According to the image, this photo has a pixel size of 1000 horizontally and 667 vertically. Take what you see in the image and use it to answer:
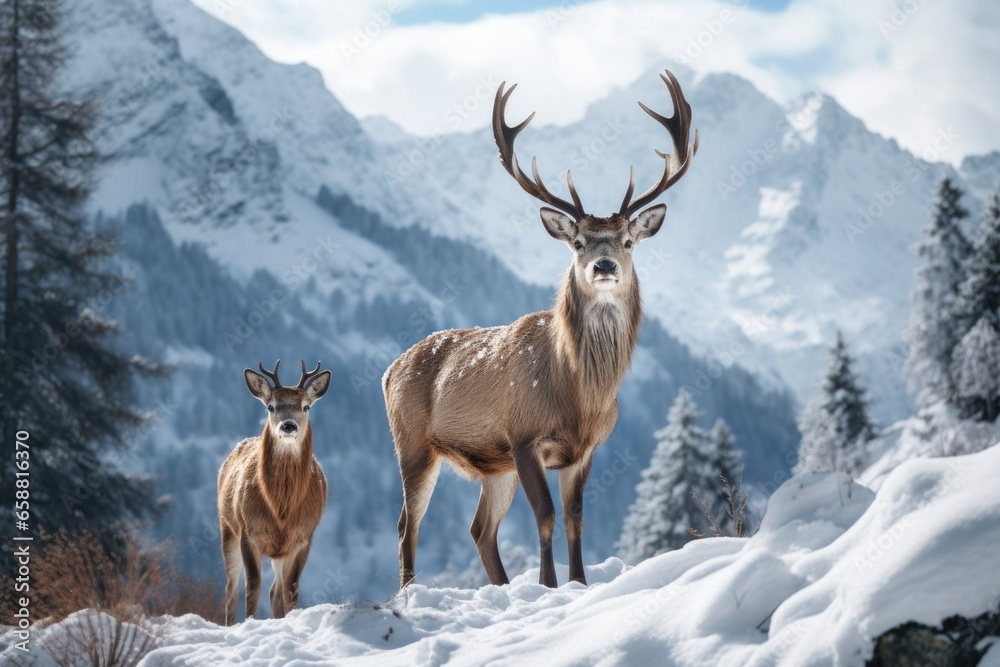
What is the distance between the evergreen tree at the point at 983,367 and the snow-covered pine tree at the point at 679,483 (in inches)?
309

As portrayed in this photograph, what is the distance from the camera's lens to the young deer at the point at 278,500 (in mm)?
9305

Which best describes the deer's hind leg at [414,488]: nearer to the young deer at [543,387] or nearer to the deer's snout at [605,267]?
the young deer at [543,387]

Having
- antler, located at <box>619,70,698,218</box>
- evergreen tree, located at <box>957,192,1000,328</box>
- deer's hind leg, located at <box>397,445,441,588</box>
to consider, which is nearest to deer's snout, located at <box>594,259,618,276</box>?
antler, located at <box>619,70,698,218</box>

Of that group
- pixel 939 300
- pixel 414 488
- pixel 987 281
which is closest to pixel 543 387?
pixel 414 488

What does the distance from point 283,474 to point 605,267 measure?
11.7 ft

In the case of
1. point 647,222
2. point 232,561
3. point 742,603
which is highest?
point 647,222

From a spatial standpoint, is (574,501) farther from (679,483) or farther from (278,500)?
(679,483)

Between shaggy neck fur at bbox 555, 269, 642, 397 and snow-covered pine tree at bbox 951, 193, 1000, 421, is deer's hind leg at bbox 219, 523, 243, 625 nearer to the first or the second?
shaggy neck fur at bbox 555, 269, 642, 397

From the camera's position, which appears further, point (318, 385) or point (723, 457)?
point (723, 457)

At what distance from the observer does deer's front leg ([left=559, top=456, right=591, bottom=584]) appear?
7.75 m

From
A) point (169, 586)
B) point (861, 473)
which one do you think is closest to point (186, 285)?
point (861, 473)

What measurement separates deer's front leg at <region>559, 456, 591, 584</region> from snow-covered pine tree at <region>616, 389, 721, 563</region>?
17.3 m

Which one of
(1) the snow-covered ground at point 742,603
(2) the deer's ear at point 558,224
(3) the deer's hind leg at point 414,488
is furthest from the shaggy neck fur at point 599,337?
(3) the deer's hind leg at point 414,488

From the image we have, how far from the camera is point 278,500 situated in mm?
9352
